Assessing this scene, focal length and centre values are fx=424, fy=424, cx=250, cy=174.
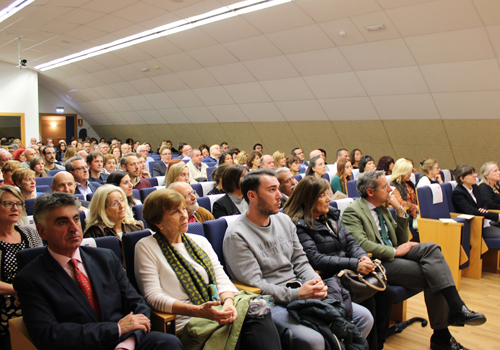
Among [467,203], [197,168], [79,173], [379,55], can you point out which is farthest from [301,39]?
[79,173]

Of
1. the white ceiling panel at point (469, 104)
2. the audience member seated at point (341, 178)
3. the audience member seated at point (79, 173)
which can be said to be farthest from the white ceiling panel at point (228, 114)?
the audience member seated at point (79, 173)

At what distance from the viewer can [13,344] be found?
84.0 inches

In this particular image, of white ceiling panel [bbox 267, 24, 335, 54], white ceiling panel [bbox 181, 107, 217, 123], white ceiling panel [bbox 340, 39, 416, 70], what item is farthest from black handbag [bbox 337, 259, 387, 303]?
white ceiling panel [bbox 181, 107, 217, 123]

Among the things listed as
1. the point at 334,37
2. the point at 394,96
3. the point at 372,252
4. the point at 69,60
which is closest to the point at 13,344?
the point at 372,252

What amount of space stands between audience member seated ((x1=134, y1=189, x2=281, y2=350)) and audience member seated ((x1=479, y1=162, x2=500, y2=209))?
435cm

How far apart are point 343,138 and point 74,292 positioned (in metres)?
9.29

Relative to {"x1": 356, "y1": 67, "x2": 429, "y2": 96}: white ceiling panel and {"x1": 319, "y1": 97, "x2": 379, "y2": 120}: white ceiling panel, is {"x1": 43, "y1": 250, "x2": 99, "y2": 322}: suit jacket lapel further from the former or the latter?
{"x1": 319, "y1": 97, "x2": 379, "y2": 120}: white ceiling panel

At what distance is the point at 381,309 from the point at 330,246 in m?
0.60

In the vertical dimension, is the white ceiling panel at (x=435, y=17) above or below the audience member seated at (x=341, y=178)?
above

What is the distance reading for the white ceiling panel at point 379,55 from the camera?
25.3ft

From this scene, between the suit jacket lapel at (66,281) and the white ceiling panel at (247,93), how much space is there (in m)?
9.52

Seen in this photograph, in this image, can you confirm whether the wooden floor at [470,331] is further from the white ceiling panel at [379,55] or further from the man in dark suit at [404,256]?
the white ceiling panel at [379,55]

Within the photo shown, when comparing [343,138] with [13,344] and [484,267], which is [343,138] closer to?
[484,267]

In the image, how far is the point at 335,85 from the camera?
9523 millimetres
